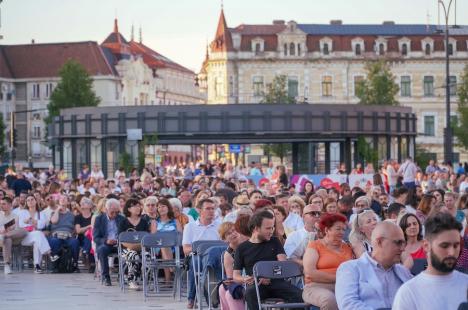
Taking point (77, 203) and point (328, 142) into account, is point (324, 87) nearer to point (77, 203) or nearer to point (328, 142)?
point (328, 142)

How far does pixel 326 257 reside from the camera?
48.5 ft

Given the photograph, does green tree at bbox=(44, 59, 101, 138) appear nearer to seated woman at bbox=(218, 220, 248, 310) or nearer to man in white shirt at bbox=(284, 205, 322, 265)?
seated woman at bbox=(218, 220, 248, 310)

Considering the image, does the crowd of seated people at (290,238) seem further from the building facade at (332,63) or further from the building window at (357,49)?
the building window at (357,49)

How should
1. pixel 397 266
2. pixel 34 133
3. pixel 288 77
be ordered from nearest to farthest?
1. pixel 397 266
2. pixel 288 77
3. pixel 34 133

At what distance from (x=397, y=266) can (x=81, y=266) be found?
785 inches

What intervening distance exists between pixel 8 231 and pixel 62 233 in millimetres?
1054

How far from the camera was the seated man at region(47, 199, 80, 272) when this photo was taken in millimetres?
29031

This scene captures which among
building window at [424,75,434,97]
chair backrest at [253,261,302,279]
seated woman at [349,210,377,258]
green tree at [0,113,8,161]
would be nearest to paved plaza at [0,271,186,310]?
chair backrest at [253,261,302,279]

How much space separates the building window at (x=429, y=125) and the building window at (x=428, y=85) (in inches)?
94.1

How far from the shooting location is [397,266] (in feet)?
37.5

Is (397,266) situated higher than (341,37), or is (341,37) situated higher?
(341,37)

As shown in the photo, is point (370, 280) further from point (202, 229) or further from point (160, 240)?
point (160, 240)

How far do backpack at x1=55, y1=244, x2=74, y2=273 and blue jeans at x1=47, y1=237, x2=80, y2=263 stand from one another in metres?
0.09

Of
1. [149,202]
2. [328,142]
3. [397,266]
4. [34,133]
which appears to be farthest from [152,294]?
[34,133]
